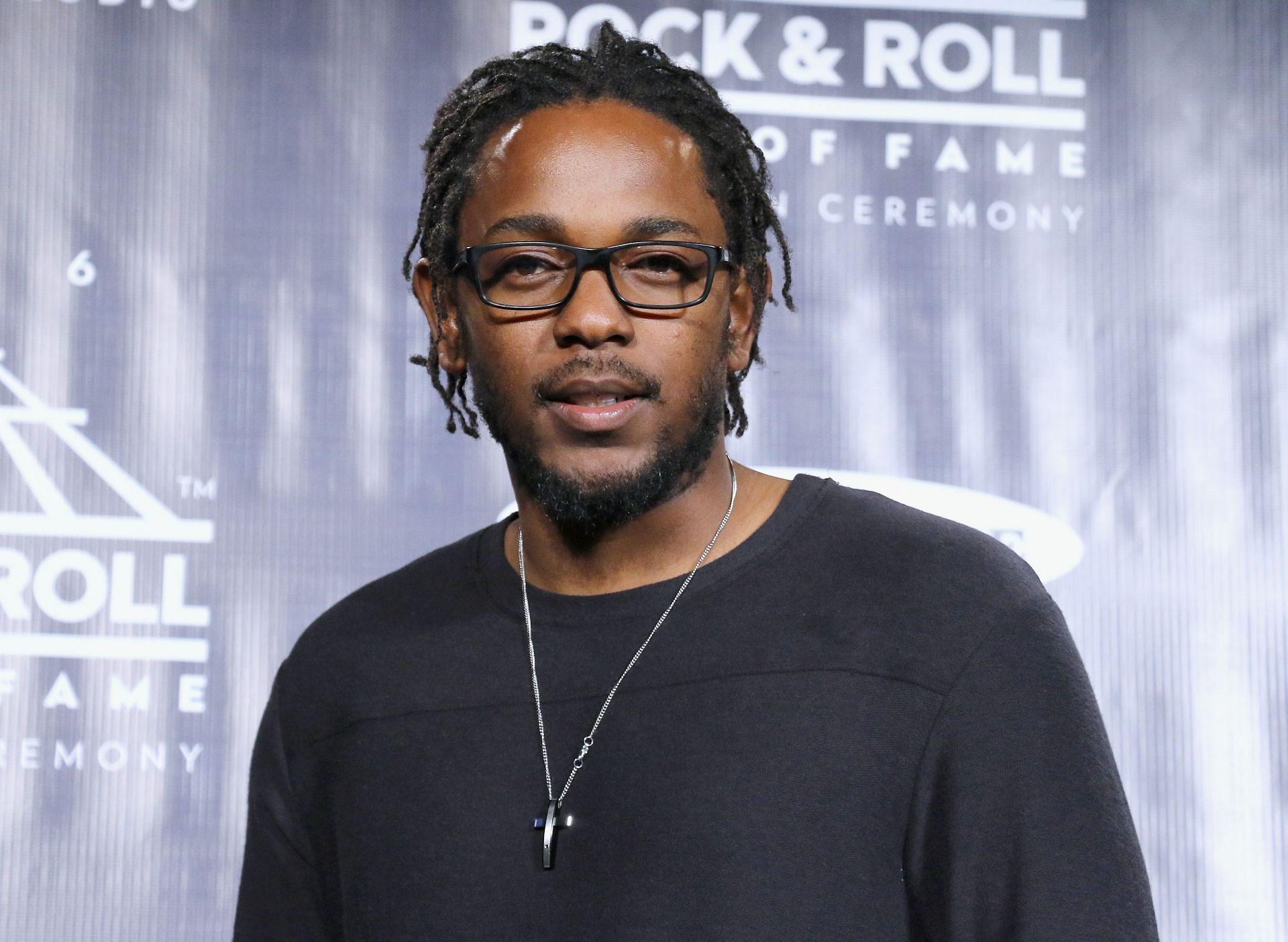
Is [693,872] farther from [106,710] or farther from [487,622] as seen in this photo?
[106,710]

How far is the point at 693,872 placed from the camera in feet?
3.20

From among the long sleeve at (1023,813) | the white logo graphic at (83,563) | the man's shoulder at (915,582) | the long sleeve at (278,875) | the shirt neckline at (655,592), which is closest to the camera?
the long sleeve at (1023,813)

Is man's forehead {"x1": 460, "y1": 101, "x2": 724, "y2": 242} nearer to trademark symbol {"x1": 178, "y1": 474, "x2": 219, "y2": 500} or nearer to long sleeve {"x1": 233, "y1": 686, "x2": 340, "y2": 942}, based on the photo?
long sleeve {"x1": 233, "y1": 686, "x2": 340, "y2": 942}

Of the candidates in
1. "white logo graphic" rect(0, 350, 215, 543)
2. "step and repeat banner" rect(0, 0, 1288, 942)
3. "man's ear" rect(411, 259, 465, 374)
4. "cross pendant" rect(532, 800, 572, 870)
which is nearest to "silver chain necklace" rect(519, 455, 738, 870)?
"cross pendant" rect(532, 800, 572, 870)

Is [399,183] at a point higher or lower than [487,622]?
higher

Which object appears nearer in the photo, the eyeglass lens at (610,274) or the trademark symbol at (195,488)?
the eyeglass lens at (610,274)

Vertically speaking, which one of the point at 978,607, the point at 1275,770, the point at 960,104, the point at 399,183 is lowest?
the point at 1275,770

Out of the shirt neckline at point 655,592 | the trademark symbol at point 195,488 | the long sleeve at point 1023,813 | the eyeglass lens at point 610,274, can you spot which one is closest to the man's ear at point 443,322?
the eyeglass lens at point 610,274

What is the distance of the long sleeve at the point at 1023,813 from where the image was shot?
2.91 feet

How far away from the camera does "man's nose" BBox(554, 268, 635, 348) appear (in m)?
1.04

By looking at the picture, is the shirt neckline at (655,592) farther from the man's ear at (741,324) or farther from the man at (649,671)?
the man's ear at (741,324)

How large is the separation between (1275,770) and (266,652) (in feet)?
4.75

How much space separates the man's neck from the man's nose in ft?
0.51

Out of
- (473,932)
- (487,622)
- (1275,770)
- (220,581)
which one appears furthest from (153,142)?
(1275,770)
